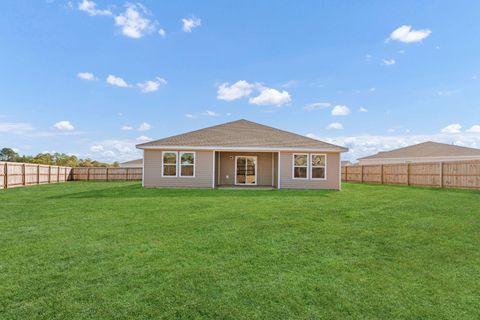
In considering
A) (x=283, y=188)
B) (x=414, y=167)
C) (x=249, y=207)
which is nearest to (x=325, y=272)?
(x=249, y=207)

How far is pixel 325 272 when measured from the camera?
423 centimetres

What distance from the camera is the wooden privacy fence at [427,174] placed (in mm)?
15992

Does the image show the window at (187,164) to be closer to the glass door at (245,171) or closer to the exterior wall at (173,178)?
the exterior wall at (173,178)

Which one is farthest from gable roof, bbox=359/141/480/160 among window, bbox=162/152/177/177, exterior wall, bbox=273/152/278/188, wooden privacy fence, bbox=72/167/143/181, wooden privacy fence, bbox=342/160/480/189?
wooden privacy fence, bbox=72/167/143/181

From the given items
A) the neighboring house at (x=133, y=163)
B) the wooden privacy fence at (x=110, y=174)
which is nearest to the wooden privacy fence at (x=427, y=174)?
the wooden privacy fence at (x=110, y=174)

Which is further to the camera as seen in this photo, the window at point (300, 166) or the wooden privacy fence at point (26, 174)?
the wooden privacy fence at point (26, 174)

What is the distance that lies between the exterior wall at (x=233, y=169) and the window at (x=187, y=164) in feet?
7.84

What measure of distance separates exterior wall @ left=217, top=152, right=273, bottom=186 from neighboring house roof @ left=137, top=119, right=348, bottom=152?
48.3 inches

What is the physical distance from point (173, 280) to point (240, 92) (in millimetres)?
19881

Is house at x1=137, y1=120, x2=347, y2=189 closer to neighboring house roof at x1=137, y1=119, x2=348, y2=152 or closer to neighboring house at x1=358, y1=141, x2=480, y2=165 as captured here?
neighboring house roof at x1=137, y1=119, x2=348, y2=152

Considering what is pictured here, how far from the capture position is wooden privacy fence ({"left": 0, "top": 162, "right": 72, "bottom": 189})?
55.5 feet

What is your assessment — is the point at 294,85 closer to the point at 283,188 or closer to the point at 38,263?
the point at 283,188

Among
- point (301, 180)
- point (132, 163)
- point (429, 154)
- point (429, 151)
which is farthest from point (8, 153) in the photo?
point (429, 151)

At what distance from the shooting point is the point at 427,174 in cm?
1844
